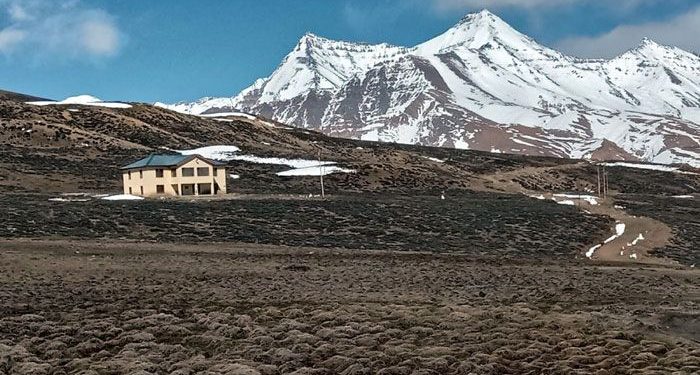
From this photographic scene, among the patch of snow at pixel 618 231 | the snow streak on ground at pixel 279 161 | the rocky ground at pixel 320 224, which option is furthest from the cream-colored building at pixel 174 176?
the patch of snow at pixel 618 231

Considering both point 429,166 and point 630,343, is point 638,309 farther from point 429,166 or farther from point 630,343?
point 429,166

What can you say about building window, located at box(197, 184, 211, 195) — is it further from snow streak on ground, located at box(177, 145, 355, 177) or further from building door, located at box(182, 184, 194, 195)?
snow streak on ground, located at box(177, 145, 355, 177)

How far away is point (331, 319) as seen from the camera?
16875mm

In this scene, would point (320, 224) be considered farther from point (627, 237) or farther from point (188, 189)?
point (188, 189)

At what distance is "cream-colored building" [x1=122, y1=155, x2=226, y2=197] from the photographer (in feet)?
238

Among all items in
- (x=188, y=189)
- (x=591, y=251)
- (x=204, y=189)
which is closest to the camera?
(x=591, y=251)

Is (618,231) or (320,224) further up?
(320,224)

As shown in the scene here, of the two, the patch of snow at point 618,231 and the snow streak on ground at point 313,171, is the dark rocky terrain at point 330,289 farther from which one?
the snow streak on ground at point 313,171

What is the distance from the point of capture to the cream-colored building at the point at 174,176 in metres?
72.5

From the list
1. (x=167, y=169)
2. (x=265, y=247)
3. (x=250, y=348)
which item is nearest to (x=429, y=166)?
(x=167, y=169)

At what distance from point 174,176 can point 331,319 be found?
59.6 meters

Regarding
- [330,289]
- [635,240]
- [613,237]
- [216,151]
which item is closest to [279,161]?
[216,151]

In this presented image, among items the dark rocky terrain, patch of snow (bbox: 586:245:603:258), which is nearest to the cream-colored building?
the dark rocky terrain

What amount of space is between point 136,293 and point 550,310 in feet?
39.9
